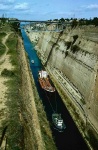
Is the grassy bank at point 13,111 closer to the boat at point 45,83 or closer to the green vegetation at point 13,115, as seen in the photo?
the green vegetation at point 13,115

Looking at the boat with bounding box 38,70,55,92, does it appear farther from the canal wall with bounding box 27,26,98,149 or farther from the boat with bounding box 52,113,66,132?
the boat with bounding box 52,113,66,132

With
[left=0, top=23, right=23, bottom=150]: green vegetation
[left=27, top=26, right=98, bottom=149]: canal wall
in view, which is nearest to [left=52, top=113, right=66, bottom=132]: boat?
[left=27, top=26, right=98, bottom=149]: canal wall

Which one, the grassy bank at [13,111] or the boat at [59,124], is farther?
the boat at [59,124]

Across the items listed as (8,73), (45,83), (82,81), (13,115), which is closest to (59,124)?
(82,81)

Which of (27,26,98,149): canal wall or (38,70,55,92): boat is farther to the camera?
(38,70,55,92): boat

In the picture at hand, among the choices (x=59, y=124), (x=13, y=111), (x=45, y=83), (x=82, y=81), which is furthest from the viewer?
(x=45, y=83)

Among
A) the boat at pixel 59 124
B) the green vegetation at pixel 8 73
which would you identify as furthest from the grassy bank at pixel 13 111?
the boat at pixel 59 124

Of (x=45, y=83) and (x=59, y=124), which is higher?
(x=59, y=124)

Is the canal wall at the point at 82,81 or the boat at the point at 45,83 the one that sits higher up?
the canal wall at the point at 82,81

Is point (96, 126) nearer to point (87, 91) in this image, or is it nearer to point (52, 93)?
point (87, 91)

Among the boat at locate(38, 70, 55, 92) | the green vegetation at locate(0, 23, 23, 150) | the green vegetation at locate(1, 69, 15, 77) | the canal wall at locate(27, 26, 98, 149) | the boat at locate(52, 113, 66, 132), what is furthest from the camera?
the boat at locate(38, 70, 55, 92)

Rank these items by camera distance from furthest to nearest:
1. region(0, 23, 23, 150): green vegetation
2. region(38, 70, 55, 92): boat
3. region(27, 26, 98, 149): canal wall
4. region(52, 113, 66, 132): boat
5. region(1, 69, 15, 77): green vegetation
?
1. region(38, 70, 55, 92): boat
2. region(1, 69, 15, 77): green vegetation
3. region(52, 113, 66, 132): boat
4. region(27, 26, 98, 149): canal wall
5. region(0, 23, 23, 150): green vegetation

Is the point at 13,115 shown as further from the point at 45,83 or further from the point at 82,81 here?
the point at 45,83
